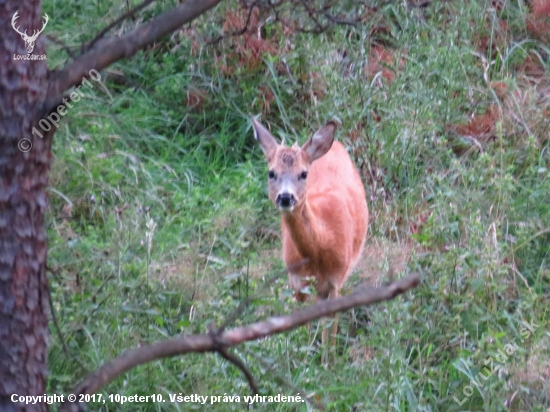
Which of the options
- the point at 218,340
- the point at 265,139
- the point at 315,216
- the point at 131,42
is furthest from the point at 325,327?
the point at 131,42

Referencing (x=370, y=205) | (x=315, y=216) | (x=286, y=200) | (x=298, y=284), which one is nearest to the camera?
(x=286, y=200)

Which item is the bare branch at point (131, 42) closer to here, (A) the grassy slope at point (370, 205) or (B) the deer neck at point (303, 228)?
(A) the grassy slope at point (370, 205)

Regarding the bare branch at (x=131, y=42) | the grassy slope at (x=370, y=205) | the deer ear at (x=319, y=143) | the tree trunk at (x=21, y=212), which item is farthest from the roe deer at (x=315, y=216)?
the bare branch at (x=131, y=42)

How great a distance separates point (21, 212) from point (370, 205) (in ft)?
15.2

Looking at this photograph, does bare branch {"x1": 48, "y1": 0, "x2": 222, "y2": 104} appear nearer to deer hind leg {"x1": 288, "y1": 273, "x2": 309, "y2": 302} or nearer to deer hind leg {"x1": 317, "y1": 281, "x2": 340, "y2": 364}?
deer hind leg {"x1": 317, "y1": 281, "x2": 340, "y2": 364}

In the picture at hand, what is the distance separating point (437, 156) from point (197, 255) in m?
2.12

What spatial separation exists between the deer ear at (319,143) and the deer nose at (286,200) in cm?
59

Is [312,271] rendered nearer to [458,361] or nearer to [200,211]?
[200,211]

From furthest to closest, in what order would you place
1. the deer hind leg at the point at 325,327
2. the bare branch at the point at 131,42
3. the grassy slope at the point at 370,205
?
the deer hind leg at the point at 325,327
the grassy slope at the point at 370,205
the bare branch at the point at 131,42

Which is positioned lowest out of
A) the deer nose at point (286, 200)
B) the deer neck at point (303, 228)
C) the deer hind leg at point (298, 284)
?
the deer hind leg at point (298, 284)

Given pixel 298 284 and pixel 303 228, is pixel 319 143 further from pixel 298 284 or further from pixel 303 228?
pixel 298 284

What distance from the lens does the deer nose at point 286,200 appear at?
18.2 feet

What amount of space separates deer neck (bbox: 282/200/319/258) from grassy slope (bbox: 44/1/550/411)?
A: 295mm

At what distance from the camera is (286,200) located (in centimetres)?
554
